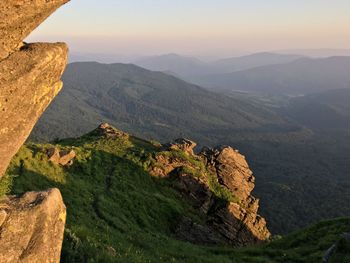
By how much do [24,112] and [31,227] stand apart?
191 inches

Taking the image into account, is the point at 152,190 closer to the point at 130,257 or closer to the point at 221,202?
the point at 221,202

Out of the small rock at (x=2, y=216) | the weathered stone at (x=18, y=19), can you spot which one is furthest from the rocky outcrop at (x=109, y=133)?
the small rock at (x=2, y=216)

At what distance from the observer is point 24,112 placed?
17.2 metres

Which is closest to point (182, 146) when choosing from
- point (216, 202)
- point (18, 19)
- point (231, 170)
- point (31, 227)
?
point (231, 170)

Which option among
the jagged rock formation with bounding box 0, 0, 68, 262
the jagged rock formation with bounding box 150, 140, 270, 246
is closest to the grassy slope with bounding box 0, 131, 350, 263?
the jagged rock formation with bounding box 150, 140, 270, 246

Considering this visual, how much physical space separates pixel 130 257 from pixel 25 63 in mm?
14221

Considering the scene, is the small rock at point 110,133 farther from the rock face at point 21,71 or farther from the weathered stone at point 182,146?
the rock face at point 21,71

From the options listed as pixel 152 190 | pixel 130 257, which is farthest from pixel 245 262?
pixel 152 190

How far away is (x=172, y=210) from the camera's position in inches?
2216

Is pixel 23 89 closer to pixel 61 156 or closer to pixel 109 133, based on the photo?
pixel 61 156

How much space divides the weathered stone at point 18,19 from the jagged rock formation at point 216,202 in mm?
40630

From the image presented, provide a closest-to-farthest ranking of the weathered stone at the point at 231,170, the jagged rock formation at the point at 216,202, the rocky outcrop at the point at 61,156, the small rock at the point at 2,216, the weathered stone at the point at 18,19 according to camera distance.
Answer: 1. the small rock at the point at 2,216
2. the weathered stone at the point at 18,19
3. the rocky outcrop at the point at 61,156
4. the jagged rock formation at the point at 216,202
5. the weathered stone at the point at 231,170

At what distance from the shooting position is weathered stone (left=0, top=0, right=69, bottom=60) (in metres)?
16.3

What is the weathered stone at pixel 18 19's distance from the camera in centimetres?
1628
